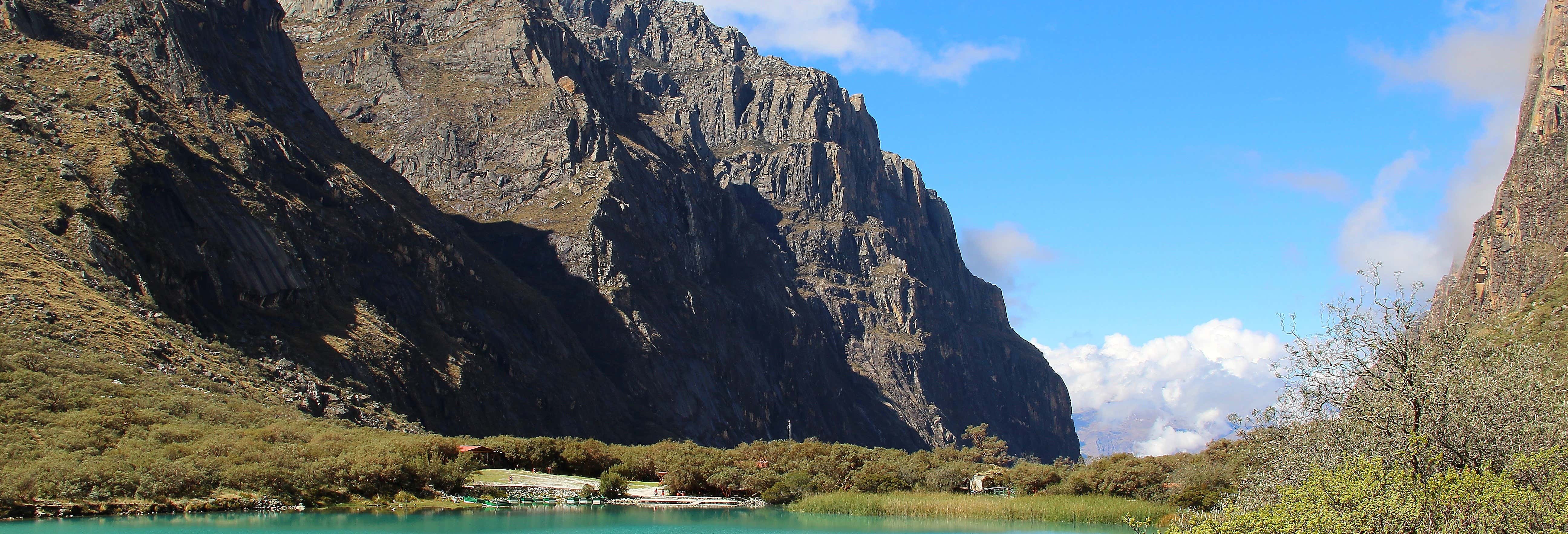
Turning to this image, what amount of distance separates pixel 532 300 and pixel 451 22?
2623 inches

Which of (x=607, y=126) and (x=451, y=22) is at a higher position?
(x=451, y=22)

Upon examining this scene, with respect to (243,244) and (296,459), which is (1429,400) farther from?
(243,244)

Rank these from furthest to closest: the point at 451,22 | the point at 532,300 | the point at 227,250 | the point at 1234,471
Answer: the point at 451,22 → the point at 532,300 → the point at 227,250 → the point at 1234,471

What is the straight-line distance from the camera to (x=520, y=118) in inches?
6540

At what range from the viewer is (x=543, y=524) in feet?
164

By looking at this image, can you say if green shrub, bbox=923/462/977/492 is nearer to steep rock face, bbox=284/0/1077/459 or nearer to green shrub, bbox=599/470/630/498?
green shrub, bbox=599/470/630/498

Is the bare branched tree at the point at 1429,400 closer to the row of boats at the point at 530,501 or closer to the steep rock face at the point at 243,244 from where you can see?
the row of boats at the point at 530,501

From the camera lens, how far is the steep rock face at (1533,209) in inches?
4520

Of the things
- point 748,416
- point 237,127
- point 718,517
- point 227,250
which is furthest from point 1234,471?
point 748,416

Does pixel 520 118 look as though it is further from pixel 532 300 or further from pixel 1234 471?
pixel 1234 471

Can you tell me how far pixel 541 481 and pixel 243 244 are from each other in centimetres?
4041

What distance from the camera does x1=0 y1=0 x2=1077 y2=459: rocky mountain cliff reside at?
273 feet

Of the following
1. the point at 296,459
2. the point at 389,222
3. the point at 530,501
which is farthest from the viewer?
the point at 389,222

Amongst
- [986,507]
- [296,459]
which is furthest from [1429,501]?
[296,459]
